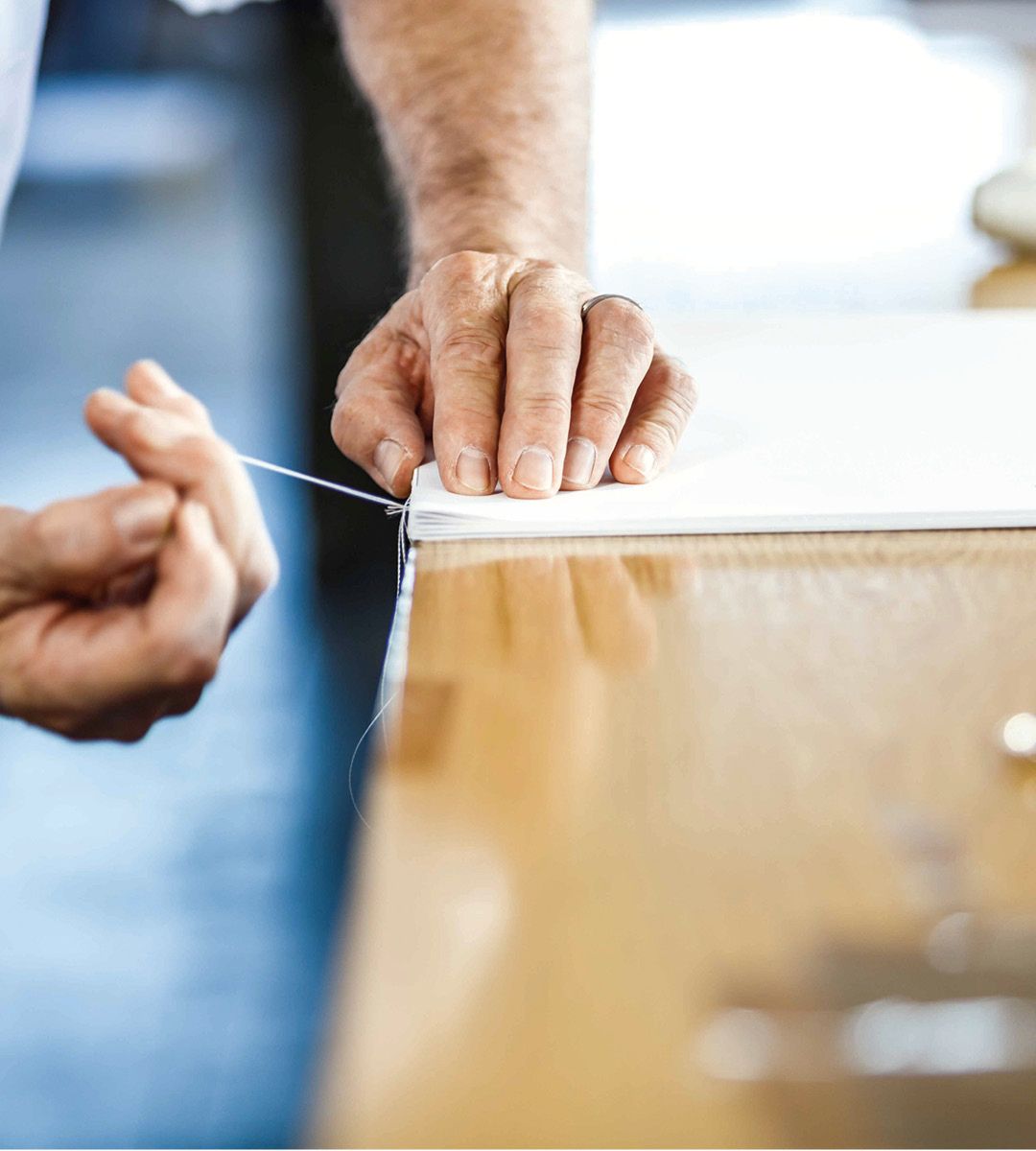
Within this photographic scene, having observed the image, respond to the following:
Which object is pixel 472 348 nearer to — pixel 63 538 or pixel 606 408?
pixel 606 408

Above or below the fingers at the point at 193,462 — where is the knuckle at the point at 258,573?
below

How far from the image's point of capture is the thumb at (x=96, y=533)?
37 cm

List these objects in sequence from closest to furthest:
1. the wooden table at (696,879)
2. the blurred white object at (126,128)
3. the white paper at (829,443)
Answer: the wooden table at (696,879) < the white paper at (829,443) < the blurred white object at (126,128)

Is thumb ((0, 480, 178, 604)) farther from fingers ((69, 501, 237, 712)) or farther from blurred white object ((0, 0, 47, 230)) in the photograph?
blurred white object ((0, 0, 47, 230))

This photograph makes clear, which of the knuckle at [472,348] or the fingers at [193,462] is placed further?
the knuckle at [472,348]

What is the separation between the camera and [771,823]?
0.99 feet

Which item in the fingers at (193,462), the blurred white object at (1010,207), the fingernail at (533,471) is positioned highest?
the blurred white object at (1010,207)

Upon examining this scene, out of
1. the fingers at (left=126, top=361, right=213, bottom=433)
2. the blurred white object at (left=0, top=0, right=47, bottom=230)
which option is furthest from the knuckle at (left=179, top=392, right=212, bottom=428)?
the blurred white object at (left=0, top=0, right=47, bottom=230)

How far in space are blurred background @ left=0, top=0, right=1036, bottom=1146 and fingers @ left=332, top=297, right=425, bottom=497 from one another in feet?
0.24

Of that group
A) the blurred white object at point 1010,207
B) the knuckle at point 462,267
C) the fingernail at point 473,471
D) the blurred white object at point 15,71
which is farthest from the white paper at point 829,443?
the blurred white object at point 15,71

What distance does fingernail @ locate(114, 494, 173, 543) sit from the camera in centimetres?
37

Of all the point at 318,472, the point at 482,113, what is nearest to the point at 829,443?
the point at 482,113

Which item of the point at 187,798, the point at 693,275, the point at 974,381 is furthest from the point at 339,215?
the point at 974,381

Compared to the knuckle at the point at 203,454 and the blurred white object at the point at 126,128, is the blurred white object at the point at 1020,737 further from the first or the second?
the blurred white object at the point at 126,128
